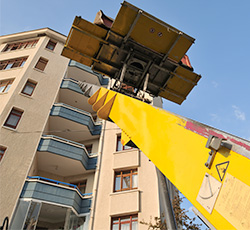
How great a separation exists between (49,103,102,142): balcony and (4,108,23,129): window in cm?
222

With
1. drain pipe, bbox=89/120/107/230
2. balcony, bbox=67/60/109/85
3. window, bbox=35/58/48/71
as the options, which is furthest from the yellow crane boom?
balcony, bbox=67/60/109/85

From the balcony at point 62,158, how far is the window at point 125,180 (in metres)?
2.02

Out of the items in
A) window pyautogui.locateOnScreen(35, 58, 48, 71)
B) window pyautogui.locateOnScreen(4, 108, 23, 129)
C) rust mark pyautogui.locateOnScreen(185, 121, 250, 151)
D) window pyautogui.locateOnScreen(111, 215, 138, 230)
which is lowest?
rust mark pyautogui.locateOnScreen(185, 121, 250, 151)

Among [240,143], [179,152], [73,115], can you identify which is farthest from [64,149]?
[240,143]

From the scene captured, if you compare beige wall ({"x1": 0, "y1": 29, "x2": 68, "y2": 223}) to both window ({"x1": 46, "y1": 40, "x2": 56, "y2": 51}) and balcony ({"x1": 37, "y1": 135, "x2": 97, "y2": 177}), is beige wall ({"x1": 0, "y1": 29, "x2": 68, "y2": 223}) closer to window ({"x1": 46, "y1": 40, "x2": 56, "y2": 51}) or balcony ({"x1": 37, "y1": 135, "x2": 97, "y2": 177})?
window ({"x1": 46, "y1": 40, "x2": 56, "y2": 51})

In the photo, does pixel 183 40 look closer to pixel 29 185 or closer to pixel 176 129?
pixel 176 129

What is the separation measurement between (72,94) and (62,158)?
645cm

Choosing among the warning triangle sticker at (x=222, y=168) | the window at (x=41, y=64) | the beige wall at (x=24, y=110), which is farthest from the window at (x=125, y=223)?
the window at (x=41, y=64)

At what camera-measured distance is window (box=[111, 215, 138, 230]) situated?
483 inches

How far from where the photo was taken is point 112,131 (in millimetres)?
17719

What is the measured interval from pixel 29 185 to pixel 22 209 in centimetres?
134

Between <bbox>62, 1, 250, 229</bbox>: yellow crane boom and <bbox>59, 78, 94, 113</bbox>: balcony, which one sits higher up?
<bbox>59, 78, 94, 113</bbox>: balcony

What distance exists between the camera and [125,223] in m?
12.5

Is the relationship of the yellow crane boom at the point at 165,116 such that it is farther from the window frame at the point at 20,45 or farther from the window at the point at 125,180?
the window frame at the point at 20,45
